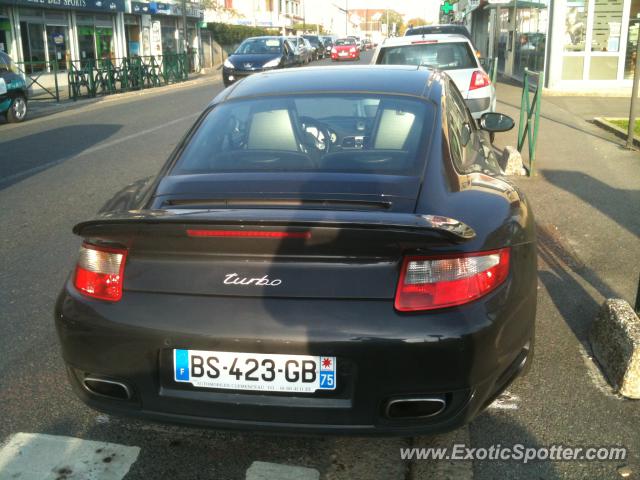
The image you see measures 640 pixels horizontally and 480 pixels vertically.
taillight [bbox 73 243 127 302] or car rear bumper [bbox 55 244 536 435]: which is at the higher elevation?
taillight [bbox 73 243 127 302]

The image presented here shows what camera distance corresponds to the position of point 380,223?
8.66 ft

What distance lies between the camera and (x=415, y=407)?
275 cm

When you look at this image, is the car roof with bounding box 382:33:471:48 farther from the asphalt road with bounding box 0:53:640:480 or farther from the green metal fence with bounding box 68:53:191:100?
the green metal fence with bounding box 68:53:191:100

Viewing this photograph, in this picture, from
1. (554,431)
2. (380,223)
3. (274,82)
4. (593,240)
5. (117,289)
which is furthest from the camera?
(593,240)

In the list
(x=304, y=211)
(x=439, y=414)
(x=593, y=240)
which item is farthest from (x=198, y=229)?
(x=593, y=240)

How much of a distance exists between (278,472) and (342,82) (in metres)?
2.19

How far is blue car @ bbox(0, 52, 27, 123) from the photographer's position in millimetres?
16500

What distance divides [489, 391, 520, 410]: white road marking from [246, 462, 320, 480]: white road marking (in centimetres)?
102

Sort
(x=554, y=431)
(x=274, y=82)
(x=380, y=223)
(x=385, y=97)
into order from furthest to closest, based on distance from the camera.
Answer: (x=274, y=82), (x=385, y=97), (x=554, y=431), (x=380, y=223)

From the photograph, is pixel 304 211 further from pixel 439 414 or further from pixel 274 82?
pixel 274 82

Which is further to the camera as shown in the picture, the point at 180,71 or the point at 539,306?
the point at 180,71

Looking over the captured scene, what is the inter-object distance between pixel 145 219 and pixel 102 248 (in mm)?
270

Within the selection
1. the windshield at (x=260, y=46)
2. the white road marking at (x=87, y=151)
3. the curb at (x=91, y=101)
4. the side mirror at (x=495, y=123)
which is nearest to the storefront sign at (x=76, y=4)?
the curb at (x=91, y=101)

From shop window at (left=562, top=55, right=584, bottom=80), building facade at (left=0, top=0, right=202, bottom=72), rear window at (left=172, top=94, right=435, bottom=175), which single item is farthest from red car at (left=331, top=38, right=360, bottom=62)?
rear window at (left=172, top=94, right=435, bottom=175)
